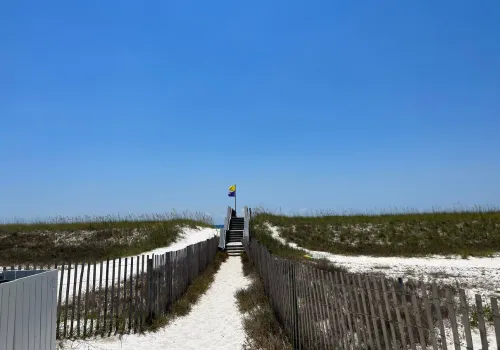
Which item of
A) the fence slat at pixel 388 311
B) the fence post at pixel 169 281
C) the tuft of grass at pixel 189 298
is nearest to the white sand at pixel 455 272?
the fence slat at pixel 388 311

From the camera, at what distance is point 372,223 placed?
35.6 meters

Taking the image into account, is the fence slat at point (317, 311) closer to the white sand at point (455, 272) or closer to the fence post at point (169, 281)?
the white sand at point (455, 272)

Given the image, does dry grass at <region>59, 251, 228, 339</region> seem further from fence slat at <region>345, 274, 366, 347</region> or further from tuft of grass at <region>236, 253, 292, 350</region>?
fence slat at <region>345, 274, 366, 347</region>

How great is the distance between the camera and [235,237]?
33.2 m

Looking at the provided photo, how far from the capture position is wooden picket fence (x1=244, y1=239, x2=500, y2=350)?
2.94m

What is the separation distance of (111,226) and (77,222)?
4.40m

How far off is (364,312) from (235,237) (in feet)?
95.8

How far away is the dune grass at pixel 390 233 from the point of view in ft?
95.1

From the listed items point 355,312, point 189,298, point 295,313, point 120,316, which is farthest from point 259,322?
point 355,312

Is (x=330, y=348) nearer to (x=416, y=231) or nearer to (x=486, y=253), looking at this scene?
(x=486, y=253)

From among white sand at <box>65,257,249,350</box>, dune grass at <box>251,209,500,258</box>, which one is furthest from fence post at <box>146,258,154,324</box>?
dune grass at <box>251,209,500,258</box>

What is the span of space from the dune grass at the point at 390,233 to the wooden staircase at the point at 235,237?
1338 mm

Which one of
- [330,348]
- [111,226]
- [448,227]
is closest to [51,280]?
[330,348]

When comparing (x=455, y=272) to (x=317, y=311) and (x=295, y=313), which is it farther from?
(x=317, y=311)
